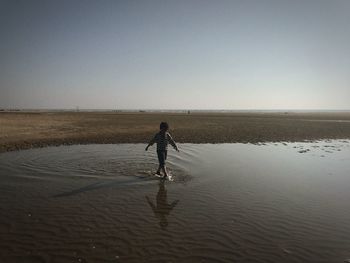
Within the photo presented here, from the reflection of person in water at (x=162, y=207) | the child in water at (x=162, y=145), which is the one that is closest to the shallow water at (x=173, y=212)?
the reflection of person in water at (x=162, y=207)

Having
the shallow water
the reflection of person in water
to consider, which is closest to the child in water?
the shallow water

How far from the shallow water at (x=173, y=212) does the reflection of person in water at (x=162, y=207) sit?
29 mm

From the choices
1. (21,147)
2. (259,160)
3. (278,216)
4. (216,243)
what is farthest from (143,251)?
(21,147)

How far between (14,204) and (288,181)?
33.6 ft

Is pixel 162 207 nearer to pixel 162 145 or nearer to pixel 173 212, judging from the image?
pixel 173 212

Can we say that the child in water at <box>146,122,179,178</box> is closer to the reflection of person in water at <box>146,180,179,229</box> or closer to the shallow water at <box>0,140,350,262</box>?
the shallow water at <box>0,140,350,262</box>

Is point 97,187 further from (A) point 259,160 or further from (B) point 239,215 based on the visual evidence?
(A) point 259,160

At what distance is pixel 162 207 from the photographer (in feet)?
30.5

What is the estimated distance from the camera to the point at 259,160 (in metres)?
18.0

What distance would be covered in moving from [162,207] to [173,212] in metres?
0.54

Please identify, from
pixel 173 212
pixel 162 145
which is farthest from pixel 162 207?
pixel 162 145

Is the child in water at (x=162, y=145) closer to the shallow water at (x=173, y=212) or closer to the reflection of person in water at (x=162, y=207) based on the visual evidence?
the shallow water at (x=173, y=212)

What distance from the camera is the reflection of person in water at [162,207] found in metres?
8.20

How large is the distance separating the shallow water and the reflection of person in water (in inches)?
1.1
